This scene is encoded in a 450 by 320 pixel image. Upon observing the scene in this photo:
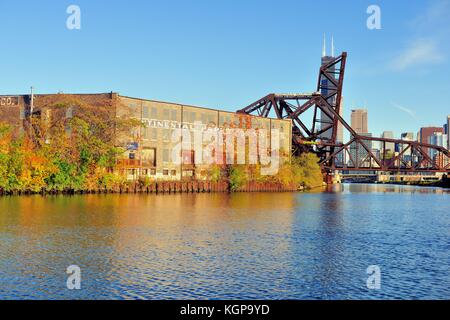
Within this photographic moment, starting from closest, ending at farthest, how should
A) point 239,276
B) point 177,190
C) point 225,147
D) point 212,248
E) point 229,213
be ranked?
1. point 239,276
2. point 212,248
3. point 229,213
4. point 177,190
5. point 225,147

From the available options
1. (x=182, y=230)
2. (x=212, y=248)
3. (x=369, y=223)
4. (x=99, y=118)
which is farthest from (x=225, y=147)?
(x=212, y=248)

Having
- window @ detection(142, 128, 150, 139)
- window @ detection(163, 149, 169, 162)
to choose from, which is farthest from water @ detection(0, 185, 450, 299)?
window @ detection(163, 149, 169, 162)

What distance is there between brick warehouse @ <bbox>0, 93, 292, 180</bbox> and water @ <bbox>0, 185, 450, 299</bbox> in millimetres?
36544

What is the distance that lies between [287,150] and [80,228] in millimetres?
82993

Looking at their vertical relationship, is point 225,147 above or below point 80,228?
above

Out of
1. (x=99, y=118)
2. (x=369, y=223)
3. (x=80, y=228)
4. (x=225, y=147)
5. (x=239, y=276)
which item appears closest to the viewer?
(x=239, y=276)

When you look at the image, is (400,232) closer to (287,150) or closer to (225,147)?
(225,147)

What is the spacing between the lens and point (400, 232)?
37.3 metres

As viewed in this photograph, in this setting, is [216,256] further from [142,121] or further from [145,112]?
[145,112]

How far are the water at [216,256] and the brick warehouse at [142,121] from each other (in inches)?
1439

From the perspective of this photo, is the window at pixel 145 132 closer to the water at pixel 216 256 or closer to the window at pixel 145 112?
the window at pixel 145 112

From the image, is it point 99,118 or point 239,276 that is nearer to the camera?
point 239,276

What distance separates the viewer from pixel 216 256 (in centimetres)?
2620

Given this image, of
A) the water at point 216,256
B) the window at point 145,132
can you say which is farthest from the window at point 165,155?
the water at point 216,256
